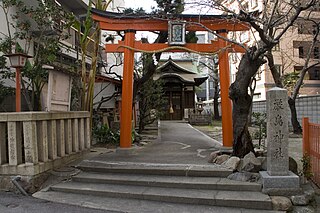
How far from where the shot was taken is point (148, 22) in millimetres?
9203

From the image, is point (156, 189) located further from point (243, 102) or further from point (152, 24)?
point (152, 24)

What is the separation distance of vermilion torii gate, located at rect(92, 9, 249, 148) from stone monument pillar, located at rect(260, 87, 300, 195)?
366 centimetres

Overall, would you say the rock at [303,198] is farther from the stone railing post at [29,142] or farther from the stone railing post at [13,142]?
the stone railing post at [13,142]

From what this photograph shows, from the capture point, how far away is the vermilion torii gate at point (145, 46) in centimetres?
916

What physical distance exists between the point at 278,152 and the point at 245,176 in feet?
2.75

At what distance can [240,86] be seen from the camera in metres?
6.91

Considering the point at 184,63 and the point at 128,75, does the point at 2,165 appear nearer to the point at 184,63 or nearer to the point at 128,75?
the point at 128,75

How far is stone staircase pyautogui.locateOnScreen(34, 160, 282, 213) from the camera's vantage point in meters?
5.15

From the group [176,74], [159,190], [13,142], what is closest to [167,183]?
[159,190]

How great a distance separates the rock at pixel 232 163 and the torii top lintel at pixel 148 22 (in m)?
4.44

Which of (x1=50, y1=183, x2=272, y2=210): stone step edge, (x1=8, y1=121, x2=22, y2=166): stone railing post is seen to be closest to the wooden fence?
(x1=50, y1=183, x2=272, y2=210): stone step edge

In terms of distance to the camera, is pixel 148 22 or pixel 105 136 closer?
pixel 148 22

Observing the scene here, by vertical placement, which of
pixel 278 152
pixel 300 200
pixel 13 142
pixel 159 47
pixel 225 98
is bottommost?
pixel 300 200

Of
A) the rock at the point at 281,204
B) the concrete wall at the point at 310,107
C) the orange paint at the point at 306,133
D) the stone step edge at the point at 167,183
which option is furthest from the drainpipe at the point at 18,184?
the concrete wall at the point at 310,107
